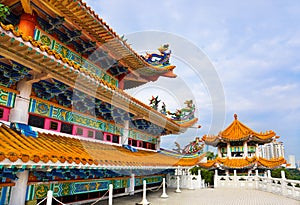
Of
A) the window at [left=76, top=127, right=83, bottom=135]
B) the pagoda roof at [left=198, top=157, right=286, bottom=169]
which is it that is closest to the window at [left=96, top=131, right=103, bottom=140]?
the window at [left=76, top=127, right=83, bottom=135]

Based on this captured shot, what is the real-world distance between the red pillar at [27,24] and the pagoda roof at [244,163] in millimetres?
19936

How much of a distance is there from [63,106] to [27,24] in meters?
2.62

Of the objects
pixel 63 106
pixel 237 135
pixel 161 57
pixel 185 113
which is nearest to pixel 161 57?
pixel 161 57

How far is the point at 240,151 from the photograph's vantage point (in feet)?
74.6

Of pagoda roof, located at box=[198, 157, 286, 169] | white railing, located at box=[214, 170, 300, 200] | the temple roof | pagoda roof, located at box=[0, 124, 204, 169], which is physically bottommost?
white railing, located at box=[214, 170, 300, 200]

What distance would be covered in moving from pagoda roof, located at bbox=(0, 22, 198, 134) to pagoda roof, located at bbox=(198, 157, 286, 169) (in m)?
16.3

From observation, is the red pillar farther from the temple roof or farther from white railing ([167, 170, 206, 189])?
white railing ([167, 170, 206, 189])

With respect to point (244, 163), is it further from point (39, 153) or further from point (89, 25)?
point (39, 153)

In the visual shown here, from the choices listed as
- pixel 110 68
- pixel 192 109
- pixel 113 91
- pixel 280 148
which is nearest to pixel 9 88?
pixel 113 91

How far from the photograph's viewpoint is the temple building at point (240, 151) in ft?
67.8

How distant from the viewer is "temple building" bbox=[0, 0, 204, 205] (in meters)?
4.71

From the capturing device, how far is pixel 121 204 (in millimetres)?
8352

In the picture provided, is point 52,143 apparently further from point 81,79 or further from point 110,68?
point 110,68

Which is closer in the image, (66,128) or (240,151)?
(66,128)
